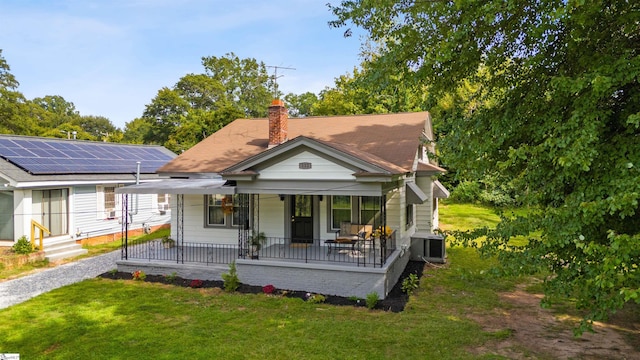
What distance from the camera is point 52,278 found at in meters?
12.2

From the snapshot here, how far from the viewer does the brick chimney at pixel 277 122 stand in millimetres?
15141

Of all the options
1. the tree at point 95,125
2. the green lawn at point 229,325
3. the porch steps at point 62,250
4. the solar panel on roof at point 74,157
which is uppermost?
the tree at point 95,125

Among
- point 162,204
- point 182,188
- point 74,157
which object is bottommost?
point 162,204

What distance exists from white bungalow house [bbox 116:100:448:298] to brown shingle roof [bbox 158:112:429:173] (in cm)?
5

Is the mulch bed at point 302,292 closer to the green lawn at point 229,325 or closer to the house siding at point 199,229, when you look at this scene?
the green lawn at point 229,325

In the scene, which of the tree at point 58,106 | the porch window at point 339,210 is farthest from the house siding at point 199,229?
the tree at point 58,106

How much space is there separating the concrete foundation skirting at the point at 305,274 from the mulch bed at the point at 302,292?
15cm

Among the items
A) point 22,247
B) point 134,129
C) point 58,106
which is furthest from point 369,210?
point 58,106

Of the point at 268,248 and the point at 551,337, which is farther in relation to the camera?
the point at 268,248

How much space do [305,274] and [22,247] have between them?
10910mm

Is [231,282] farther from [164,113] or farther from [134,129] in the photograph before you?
[134,129]

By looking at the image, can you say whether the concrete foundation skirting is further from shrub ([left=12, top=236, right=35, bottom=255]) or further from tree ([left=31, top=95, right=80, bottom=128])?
tree ([left=31, top=95, right=80, bottom=128])

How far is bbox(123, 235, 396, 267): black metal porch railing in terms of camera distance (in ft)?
37.4

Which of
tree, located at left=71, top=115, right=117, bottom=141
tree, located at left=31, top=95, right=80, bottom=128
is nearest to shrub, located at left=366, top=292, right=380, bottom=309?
tree, located at left=71, top=115, right=117, bottom=141
